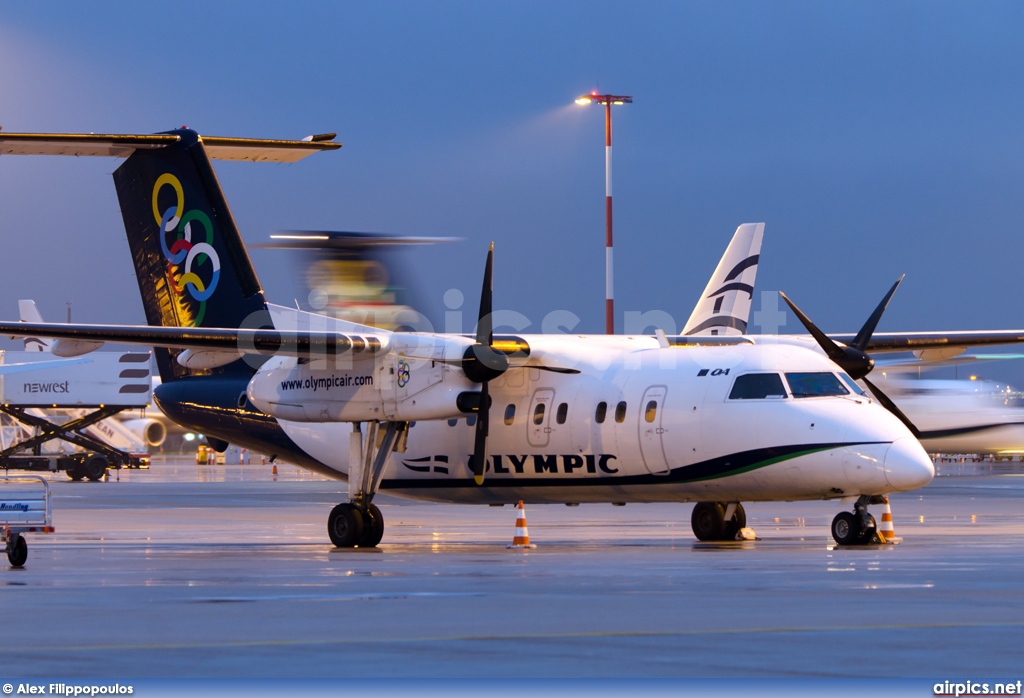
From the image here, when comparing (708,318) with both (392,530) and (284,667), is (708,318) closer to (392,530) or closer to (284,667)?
(392,530)

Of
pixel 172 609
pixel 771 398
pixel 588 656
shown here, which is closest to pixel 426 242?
pixel 771 398

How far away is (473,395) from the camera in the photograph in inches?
881

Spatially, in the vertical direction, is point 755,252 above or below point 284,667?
above

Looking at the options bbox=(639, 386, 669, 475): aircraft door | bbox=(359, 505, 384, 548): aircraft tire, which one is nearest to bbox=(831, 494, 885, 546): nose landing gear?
bbox=(639, 386, 669, 475): aircraft door

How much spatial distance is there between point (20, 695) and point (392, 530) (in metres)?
19.5

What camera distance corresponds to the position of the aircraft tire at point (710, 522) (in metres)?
23.4

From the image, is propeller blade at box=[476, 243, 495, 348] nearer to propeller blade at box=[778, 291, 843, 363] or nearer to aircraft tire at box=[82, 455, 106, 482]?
propeller blade at box=[778, 291, 843, 363]

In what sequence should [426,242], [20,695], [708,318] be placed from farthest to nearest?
[708,318] → [426,242] → [20,695]

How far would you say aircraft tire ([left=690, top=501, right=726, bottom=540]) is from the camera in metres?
23.4

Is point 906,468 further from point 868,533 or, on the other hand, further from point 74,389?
point 74,389

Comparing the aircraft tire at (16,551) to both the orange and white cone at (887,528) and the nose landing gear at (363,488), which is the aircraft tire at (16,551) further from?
the orange and white cone at (887,528)

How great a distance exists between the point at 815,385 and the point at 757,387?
31.3 inches

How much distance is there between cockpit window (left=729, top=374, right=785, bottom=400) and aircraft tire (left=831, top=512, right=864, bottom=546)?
1901 mm

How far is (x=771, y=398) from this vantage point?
20828mm
